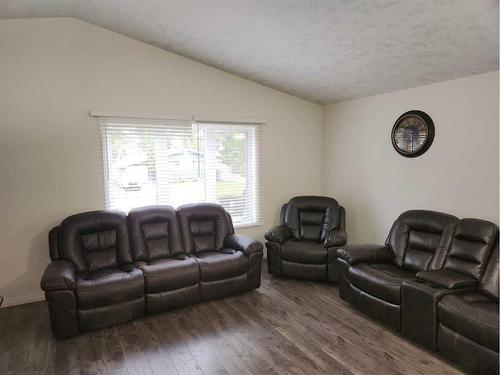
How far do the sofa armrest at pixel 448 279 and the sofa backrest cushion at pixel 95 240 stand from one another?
2979 mm

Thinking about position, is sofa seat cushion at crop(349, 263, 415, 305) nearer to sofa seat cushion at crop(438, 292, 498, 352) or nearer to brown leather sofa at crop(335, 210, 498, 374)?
brown leather sofa at crop(335, 210, 498, 374)

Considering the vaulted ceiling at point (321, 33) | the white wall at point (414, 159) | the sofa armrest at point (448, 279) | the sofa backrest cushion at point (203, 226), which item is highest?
the vaulted ceiling at point (321, 33)

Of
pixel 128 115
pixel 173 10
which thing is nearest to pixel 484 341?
pixel 173 10

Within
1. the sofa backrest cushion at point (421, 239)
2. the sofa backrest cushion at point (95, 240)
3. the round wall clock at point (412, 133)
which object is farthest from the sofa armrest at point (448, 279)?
the sofa backrest cushion at point (95, 240)

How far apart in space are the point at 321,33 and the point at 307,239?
2619mm

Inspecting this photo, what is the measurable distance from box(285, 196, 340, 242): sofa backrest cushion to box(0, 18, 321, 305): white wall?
2.03m

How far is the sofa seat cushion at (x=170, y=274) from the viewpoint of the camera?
10.5 feet

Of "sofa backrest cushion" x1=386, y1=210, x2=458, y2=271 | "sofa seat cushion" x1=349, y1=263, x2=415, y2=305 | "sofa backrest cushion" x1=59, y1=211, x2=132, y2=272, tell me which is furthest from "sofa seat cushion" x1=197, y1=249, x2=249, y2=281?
"sofa backrest cushion" x1=386, y1=210, x2=458, y2=271

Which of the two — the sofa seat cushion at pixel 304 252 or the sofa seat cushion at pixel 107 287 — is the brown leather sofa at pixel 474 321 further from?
the sofa seat cushion at pixel 107 287

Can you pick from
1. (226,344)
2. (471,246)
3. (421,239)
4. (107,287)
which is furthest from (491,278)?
(107,287)

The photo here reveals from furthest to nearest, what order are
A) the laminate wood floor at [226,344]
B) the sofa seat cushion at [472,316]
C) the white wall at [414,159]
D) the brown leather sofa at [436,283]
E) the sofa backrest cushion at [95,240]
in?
1. the sofa backrest cushion at [95,240]
2. the white wall at [414,159]
3. the laminate wood floor at [226,344]
4. the brown leather sofa at [436,283]
5. the sofa seat cushion at [472,316]

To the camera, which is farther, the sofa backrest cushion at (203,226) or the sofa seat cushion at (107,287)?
the sofa backrest cushion at (203,226)

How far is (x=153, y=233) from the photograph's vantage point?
3785 mm

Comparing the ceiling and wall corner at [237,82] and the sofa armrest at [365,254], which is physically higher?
the ceiling and wall corner at [237,82]
